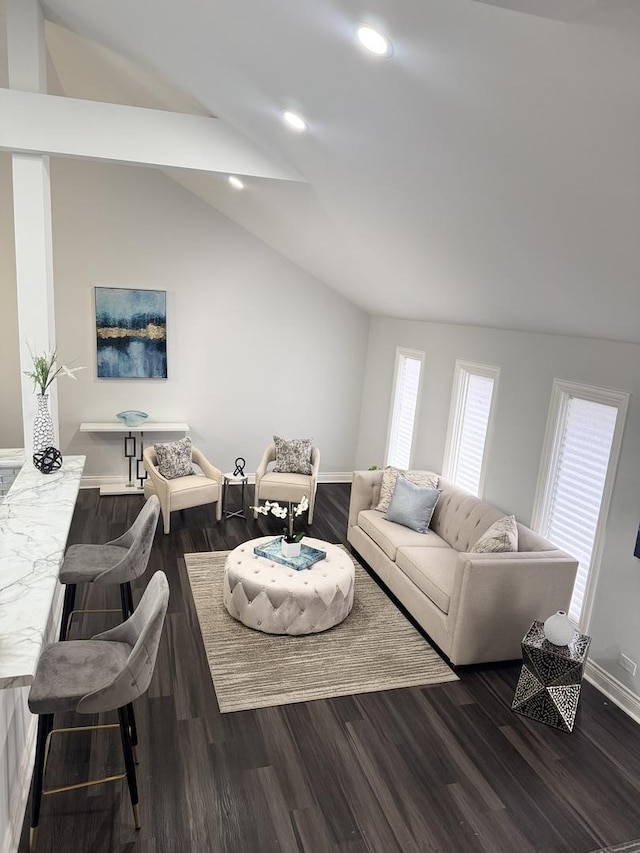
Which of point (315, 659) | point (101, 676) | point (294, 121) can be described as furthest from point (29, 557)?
point (294, 121)

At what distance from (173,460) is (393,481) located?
2.39 meters

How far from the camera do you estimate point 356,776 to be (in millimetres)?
3344

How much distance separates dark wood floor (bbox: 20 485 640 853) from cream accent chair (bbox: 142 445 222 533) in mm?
2218

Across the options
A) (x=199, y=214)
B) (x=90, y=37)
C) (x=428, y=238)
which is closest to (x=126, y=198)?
(x=199, y=214)

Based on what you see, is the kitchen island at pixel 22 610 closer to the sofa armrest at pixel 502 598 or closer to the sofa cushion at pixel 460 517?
the sofa armrest at pixel 502 598

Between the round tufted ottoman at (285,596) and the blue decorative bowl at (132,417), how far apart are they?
3058mm

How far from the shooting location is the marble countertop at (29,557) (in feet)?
7.27

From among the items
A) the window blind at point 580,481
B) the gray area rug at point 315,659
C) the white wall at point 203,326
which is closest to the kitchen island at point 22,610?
the gray area rug at point 315,659

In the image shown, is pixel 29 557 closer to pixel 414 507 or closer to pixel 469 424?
pixel 414 507

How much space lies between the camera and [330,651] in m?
4.46

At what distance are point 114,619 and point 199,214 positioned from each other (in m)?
4.82

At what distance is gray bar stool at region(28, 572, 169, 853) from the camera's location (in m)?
2.55

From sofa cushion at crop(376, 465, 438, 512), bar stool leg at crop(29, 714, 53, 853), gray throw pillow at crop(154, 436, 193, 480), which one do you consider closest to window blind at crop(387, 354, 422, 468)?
sofa cushion at crop(376, 465, 438, 512)

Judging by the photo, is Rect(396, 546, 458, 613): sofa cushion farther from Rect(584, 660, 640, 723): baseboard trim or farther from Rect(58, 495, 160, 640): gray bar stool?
Rect(58, 495, 160, 640): gray bar stool
